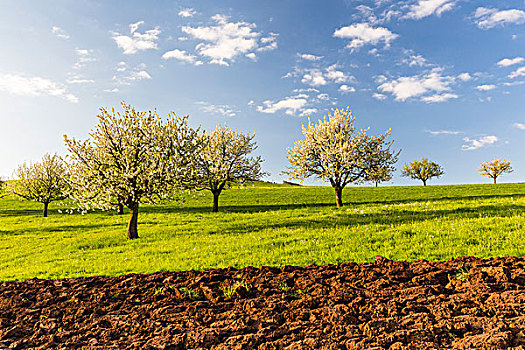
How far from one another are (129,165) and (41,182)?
1144 inches

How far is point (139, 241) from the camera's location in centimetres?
2078

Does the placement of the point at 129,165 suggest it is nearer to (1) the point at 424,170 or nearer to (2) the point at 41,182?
(2) the point at 41,182

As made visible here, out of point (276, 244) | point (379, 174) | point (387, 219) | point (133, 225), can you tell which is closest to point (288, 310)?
point (276, 244)

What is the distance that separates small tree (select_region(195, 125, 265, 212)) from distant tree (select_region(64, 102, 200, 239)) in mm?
11992

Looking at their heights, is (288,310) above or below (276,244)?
above

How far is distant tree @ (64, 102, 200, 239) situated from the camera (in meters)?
21.7

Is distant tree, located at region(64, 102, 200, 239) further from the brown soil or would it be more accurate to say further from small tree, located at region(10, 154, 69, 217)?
small tree, located at region(10, 154, 69, 217)

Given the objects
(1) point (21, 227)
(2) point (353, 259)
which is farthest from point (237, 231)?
(1) point (21, 227)

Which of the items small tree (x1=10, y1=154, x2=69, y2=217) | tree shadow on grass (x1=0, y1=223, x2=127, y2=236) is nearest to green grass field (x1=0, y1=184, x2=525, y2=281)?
tree shadow on grass (x1=0, y1=223, x2=127, y2=236)

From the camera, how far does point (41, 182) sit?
42.7 meters

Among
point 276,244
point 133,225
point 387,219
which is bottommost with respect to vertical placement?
point 276,244

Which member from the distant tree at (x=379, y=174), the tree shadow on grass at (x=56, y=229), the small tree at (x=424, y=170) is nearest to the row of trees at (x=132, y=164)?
the tree shadow on grass at (x=56, y=229)

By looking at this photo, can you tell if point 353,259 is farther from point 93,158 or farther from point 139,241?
point 93,158

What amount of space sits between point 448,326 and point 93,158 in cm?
Result: 2283
